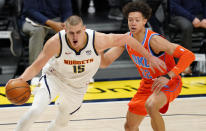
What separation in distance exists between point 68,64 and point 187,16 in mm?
4179

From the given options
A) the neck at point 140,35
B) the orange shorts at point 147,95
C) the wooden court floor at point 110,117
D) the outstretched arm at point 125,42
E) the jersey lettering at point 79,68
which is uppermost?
the neck at point 140,35

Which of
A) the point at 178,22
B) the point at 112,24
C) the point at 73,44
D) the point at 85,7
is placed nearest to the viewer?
the point at 73,44

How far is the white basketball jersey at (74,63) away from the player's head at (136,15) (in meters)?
0.45

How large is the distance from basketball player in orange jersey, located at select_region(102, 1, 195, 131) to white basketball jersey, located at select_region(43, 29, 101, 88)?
0.98ft

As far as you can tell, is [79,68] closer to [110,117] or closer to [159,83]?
[159,83]

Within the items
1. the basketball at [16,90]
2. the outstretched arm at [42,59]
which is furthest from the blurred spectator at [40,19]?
the basketball at [16,90]

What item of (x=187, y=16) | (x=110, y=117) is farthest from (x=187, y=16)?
(x=110, y=117)

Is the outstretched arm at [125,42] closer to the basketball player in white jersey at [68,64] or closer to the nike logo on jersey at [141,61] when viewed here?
the basketball player in white jersey at [68,64]

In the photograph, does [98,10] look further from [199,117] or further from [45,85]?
[45,85]

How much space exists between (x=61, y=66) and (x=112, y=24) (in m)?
4.72

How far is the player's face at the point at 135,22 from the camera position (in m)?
4.58

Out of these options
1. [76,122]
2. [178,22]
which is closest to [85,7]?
[178,22]

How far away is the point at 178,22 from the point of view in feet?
26.6

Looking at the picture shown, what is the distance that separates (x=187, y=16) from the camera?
802 centimetres
